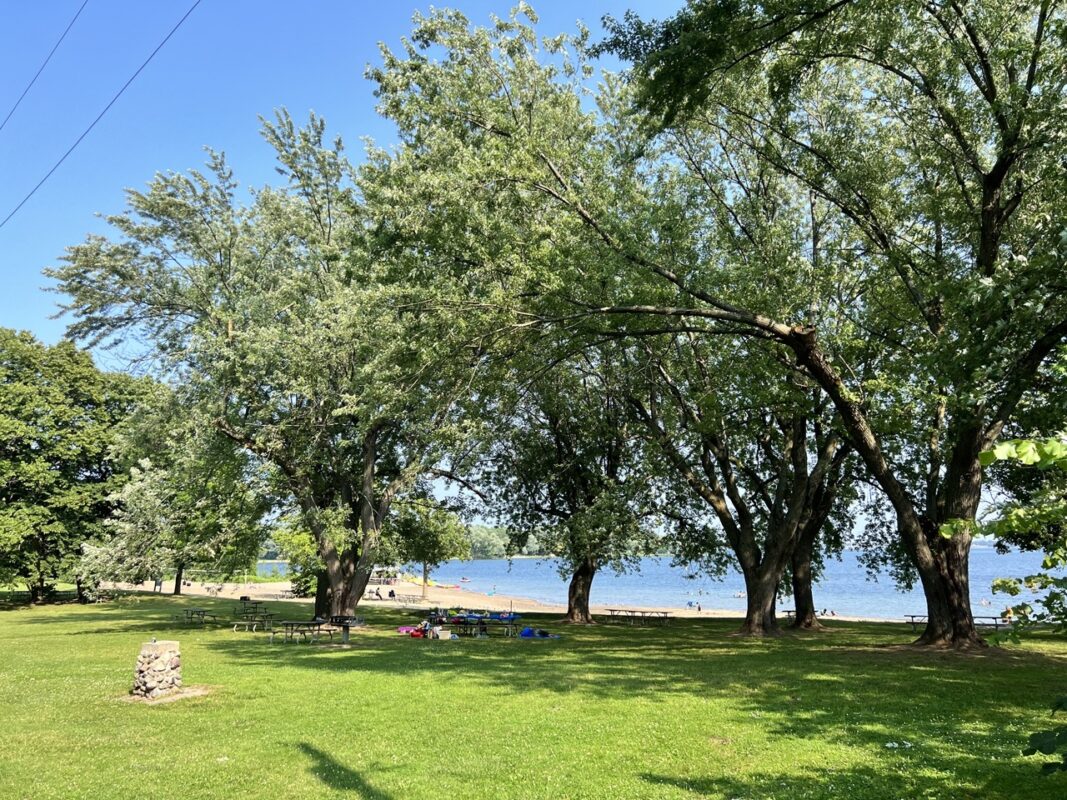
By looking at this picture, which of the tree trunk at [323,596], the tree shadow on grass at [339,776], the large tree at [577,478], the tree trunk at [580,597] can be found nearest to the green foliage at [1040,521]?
the tree shadow on grass at [339,776]

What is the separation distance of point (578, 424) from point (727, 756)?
65.1 ft

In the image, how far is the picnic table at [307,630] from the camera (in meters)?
19.2

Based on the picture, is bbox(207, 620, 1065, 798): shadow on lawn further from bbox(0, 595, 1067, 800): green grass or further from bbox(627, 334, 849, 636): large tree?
bbox(627, 334, 849, 636): large tree

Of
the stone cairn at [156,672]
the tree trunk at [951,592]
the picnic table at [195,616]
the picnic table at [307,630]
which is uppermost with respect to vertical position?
the tree trunk at [951,592]

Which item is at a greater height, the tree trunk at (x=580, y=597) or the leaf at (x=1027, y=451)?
the leaf at (x=1027, y=451)

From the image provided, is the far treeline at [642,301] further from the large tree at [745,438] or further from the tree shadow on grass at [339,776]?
the tree shadow on grass at [339,776]

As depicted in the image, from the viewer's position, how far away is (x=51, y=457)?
32906mm

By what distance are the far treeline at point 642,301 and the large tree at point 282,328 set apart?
0.36ft

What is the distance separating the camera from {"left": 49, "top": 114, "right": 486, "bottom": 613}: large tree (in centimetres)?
1988

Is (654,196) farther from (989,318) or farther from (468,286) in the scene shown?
(989,318)

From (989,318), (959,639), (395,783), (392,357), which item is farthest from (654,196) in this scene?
(395,783)

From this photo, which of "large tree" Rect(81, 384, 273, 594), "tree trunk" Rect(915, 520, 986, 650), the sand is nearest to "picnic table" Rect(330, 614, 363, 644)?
"large tree" Rect(81, 384, 273, 594)

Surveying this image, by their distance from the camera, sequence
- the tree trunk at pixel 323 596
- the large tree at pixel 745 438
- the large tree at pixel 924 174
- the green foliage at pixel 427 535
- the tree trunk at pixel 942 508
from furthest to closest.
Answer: the tree trunk at pixel 323 596
the green foliage at pixel 427 535
the large tree at pixel 745 438
the tree trunk at pixel 942 508
the large tree at pixel 924 174

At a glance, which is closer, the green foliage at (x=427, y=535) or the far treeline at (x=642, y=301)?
the far treeline at (x=642, y=301)
